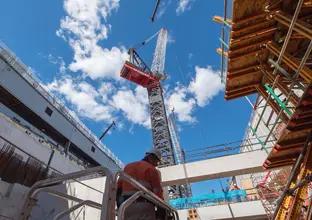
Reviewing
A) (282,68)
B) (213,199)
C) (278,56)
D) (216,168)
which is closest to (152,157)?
(282,68)

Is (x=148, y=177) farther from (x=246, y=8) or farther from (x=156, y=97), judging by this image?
(x=156, y=97)

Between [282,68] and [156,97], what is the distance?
23428 mm

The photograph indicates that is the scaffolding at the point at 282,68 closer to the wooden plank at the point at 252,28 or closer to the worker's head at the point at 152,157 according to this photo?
the wooden plank at the point at 252,28

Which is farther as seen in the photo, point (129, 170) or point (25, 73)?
point (25, 73)

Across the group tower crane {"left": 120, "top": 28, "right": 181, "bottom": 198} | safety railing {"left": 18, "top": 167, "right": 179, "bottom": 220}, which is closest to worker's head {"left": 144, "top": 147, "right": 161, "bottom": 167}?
safety railing {"left": 18, "top": 167, "right": 179, "bottom": 220}

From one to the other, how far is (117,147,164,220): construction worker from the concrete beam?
596 centimetres

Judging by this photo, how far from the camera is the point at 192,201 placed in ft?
36.7

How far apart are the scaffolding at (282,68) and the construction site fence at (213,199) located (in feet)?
19.4

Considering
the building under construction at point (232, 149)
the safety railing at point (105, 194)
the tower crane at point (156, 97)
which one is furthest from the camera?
the tower crane at point (156, 97)

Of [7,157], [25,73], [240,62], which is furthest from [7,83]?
[240,62]

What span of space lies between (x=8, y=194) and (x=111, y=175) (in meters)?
6.88

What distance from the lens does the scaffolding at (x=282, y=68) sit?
3.64 meters

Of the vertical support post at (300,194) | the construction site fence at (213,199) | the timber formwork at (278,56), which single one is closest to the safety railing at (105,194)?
the vertical support post at (300,194)

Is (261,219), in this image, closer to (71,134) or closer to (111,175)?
(111,175)
